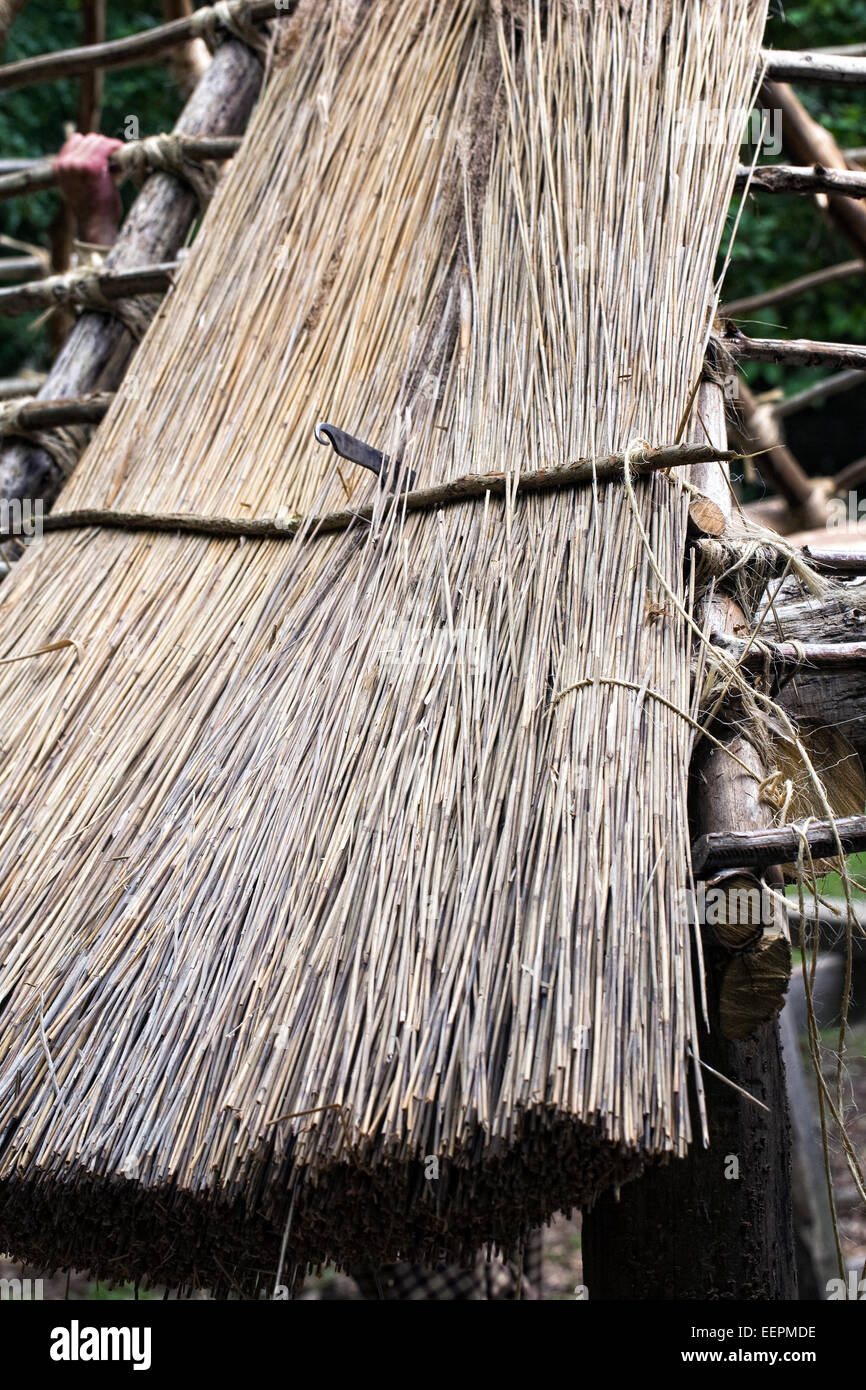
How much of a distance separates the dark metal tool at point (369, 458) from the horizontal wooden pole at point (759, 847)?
539 mm

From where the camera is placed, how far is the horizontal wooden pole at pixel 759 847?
0.95m

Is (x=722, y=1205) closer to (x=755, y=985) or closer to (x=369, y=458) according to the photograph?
(x=755, y=985)

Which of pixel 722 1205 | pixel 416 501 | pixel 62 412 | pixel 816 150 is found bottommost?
pixel 722 1205

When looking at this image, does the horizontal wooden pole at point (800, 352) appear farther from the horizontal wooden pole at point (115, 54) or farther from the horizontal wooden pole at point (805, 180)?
the horizontal wooden pole at point (115, 54)

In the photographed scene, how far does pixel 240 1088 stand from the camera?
872 mm

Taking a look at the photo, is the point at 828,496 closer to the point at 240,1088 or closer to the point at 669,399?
the point at 669,399

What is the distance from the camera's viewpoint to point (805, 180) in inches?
62.0

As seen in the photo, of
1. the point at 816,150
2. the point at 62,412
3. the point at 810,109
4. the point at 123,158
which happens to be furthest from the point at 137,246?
the point at 810,109

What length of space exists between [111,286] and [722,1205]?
1.64 m

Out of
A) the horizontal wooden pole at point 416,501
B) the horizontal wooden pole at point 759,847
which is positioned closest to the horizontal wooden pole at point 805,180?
the horizontal wooden pole at point 416,501

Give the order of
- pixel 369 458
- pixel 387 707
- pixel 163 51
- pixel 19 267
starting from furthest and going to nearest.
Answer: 1. pixel 19 267
2. pixel 163 51
3. pixel 369 458
4. pixel 387 707

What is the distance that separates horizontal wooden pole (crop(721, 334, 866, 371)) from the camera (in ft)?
4.72
